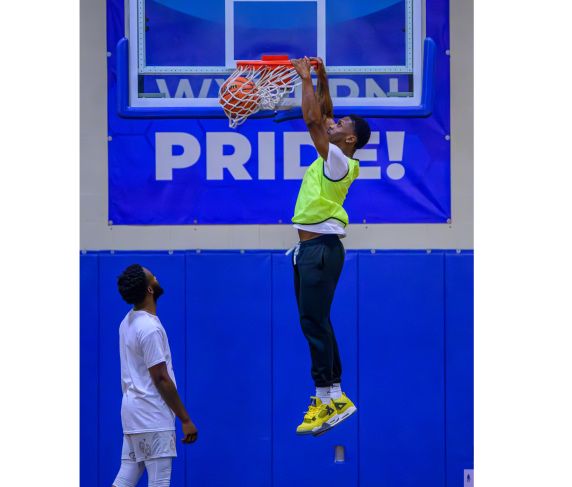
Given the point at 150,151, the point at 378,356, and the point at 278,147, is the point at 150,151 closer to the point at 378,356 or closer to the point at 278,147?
the point at 278,147

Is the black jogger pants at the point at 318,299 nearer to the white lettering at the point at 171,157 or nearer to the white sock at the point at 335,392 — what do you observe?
the white sock at the point at 335,392

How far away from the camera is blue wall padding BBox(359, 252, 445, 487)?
4.32m

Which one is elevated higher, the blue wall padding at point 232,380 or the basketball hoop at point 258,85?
the basketball hoop at point 258,85

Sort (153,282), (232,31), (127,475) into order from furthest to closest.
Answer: (232,31) → (153,282) → (127,475)

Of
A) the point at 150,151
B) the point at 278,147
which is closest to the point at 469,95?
the point at 278,147

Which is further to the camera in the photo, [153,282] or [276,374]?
[276,374]

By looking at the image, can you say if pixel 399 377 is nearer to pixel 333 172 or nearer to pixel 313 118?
pixel 333 172

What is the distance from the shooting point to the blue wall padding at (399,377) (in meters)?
4.32

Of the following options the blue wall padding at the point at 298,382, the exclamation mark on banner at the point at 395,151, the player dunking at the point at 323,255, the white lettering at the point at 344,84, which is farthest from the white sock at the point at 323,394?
the white lettering at the point at 344,84

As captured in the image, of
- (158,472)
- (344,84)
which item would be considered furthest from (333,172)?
(158,472)

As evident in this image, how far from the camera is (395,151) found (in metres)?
4.38

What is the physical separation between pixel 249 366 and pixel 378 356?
974 millimetres

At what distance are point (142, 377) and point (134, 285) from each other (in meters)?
0.53

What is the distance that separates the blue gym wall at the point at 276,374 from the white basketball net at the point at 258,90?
110 cm
